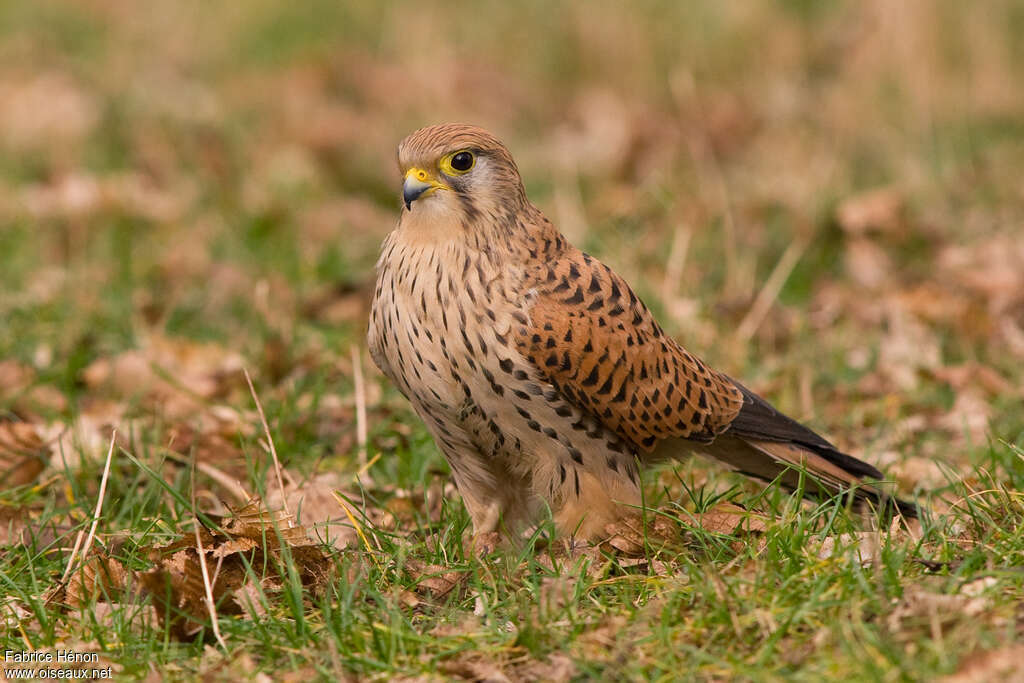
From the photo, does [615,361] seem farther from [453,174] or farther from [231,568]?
[231,568]

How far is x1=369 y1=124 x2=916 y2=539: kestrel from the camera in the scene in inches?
145

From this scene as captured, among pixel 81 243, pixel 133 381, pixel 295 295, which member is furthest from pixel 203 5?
pixel 133 381

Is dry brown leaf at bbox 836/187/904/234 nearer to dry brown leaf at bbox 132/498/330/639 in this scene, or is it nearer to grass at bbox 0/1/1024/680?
grass at bbox 0/1/1024/680

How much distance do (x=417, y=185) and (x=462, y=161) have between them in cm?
17

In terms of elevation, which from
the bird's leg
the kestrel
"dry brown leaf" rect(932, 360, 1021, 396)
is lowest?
the bird's leg

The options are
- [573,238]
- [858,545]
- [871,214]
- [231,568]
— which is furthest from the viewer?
[871,214]

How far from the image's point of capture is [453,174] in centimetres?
387

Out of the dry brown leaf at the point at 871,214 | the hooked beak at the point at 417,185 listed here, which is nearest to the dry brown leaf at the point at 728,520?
the hooked beak at the point at 417,185

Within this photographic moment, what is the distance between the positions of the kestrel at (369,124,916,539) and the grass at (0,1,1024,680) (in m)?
0.17

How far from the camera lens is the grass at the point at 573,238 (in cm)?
312

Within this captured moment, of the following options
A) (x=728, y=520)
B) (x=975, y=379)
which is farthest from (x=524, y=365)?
(x=975, y=379)

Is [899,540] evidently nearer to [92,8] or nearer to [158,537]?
[158,537]

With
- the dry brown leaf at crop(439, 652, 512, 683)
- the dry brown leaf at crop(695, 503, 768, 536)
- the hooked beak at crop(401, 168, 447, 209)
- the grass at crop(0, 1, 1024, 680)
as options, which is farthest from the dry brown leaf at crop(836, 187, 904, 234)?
the dry brown leaf at crop(439, 652, 512, 683)

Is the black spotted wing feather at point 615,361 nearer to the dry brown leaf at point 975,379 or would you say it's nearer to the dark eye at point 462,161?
the dark eye at point 462,161
